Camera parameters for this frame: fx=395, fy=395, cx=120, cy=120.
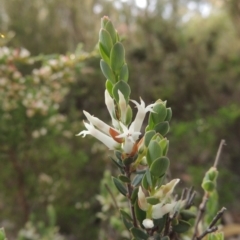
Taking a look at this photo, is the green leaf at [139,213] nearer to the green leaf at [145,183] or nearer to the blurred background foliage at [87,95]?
the green leaf at [145,183]

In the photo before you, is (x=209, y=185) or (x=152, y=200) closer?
(x=152, y=200)

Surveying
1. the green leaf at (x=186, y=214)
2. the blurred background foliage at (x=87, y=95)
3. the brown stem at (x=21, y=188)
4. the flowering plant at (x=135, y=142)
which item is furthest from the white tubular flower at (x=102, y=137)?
the brown stem at (x=21, y=188)

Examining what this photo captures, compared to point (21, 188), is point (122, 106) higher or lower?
lower

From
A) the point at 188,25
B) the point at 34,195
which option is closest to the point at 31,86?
the point at 34,195

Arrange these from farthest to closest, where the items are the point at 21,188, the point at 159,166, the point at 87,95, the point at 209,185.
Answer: the point at 87,95, the point at 21,188, the point at 209,185, the point at 159,166

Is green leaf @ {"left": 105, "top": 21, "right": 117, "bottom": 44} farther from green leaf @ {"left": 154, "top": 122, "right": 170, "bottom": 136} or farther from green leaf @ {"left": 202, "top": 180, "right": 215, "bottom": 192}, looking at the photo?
green leaf @ {"left": 202, "top": 180, "right": 215, "bottom": 192}

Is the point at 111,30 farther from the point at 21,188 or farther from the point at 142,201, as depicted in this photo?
the point at 21,188

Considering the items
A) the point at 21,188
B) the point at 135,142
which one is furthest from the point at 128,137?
the point at 21,188
